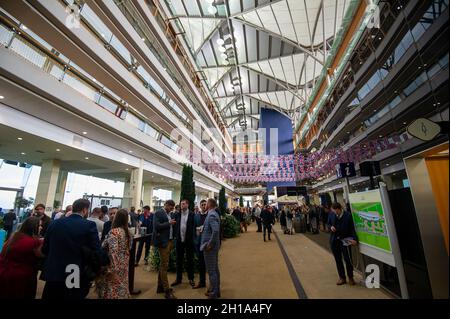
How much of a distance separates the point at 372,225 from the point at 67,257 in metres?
4.87

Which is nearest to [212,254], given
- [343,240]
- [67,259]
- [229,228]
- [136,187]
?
[67,259]

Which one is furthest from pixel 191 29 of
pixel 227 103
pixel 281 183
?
pixel 281 183

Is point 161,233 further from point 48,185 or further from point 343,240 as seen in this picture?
point 48,185

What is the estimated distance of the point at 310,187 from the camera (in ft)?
107

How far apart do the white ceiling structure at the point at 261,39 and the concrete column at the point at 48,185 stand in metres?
15.8

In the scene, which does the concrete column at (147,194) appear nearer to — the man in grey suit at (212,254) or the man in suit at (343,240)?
the man in grey suit at (212,254)

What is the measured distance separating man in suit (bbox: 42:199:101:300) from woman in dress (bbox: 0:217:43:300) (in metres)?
0.24

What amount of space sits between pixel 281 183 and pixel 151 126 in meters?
21.8

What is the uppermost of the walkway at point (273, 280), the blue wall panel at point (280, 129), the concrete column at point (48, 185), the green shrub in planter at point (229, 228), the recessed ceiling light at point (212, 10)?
the recessed ceiling light at point (212, 10)

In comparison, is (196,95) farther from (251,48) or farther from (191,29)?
(251,48)

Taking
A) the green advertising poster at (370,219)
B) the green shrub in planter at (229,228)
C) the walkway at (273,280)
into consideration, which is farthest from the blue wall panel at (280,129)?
the green advertising poster at (370,219)

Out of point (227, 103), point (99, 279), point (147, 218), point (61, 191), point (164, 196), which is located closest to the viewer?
point (99, 279)

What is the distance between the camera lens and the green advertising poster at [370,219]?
3.49 m

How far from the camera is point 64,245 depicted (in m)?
2.32
